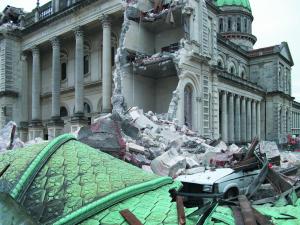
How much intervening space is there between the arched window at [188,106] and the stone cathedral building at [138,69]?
0.06 meters

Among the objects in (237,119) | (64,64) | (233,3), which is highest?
(233,3)

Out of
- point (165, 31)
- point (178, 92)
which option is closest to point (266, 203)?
point (178, 92)

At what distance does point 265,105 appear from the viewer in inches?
1519

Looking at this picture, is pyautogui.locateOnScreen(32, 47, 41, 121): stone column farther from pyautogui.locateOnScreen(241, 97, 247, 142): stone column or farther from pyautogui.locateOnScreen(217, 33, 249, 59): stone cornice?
pyautogui.locateOnScreen(241, 97, 247, 142): stone column

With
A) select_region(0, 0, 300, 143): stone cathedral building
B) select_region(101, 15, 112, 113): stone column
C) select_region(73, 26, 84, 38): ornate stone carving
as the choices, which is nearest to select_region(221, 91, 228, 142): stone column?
select_region(0, 0, 300, 143): stone cathedral building

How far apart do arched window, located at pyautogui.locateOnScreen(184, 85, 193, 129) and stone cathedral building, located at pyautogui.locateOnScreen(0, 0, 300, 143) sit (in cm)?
6

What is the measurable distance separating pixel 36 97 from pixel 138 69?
43.9ft

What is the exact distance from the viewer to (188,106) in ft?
69.7

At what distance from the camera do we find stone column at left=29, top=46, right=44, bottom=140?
99.9 feet

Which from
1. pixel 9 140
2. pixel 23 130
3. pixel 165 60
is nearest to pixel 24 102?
pixel 23 130

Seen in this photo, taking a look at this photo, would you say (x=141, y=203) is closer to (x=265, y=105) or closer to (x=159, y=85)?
(x=159, y=85)

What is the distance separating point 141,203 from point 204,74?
20.4 meters

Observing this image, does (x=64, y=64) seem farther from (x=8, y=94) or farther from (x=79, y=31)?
(x=79, y=31)

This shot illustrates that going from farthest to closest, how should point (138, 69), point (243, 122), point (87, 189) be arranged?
1. point (243, 122)
2. point (138, 69)
3. point (87, 189)
